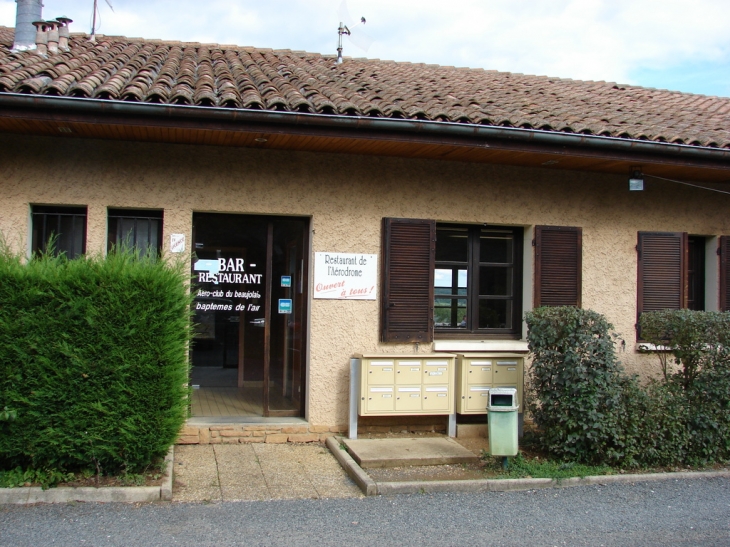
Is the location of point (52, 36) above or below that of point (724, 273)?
above

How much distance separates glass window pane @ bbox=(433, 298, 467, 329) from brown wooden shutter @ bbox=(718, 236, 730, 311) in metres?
3.58

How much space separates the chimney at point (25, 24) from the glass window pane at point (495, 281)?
6.48 meters

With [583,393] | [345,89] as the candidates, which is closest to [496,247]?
[583,393]

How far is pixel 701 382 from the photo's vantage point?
716 centimetres

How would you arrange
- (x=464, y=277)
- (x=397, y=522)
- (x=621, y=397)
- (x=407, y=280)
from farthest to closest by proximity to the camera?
(x=464, y=277) → (x=407, y=280) → (x=621, y=397) → (x=397, y=522)

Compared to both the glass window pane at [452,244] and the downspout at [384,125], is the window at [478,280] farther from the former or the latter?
the downspout at [384,125]

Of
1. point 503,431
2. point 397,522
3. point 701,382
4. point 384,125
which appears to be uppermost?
point 384,125

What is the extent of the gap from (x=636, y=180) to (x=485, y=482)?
168 inches

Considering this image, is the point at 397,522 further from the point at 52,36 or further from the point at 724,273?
the point at 52,36

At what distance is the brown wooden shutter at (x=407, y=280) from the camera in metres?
7.93

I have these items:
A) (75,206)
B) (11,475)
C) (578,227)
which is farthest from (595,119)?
(11,475)

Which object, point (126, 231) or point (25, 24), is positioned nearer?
point (126, 231)

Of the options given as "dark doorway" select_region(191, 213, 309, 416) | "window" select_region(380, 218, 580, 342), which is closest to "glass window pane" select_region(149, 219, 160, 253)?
"dark doorway" select_region(191, 213, 309, 416)

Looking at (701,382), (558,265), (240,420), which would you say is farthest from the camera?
(558,265)
